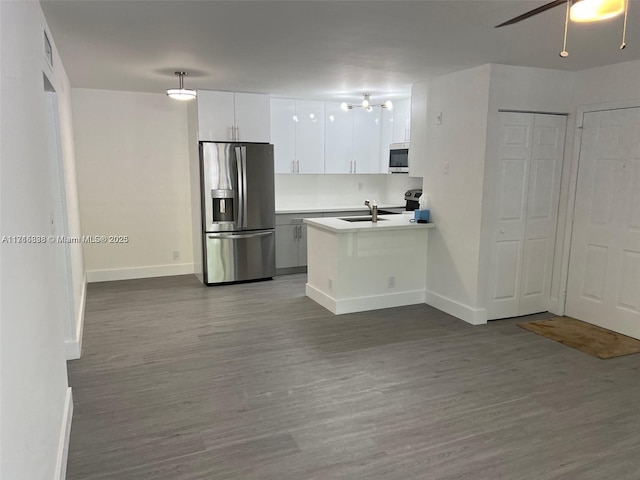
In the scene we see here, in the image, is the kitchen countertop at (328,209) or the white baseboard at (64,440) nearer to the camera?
the white baseboard at (64,440)

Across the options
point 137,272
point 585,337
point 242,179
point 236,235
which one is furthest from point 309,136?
point 585,337

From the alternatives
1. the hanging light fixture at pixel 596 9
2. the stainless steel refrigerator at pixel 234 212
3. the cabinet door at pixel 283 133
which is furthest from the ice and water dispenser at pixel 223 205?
the hanging light fixture at pixel 596 9

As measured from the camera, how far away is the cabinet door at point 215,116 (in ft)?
18.5

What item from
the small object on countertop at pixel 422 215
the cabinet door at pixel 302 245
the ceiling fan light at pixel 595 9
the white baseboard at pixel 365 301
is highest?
the ceiling fan light at pixel 595 9

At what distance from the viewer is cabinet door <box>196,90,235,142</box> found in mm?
5637

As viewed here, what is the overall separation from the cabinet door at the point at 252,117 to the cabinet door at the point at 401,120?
1.97m

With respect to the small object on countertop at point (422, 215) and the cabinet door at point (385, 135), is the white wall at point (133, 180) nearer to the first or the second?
the cabinet door at point (385, 135)

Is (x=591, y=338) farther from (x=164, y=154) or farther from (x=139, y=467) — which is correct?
(x=164, y=154)

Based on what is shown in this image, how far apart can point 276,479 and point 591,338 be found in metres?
3.24

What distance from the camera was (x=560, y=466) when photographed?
93.4 inches

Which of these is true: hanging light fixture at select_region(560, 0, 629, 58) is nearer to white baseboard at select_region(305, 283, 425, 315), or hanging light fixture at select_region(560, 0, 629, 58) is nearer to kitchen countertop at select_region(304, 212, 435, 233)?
kitchen countertop at select_region(304, 212, 435, 233)

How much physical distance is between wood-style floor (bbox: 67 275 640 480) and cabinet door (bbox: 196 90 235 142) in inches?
91.3

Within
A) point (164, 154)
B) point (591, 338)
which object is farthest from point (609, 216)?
point (164, 154)

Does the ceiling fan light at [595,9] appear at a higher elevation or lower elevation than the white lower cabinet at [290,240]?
higher
